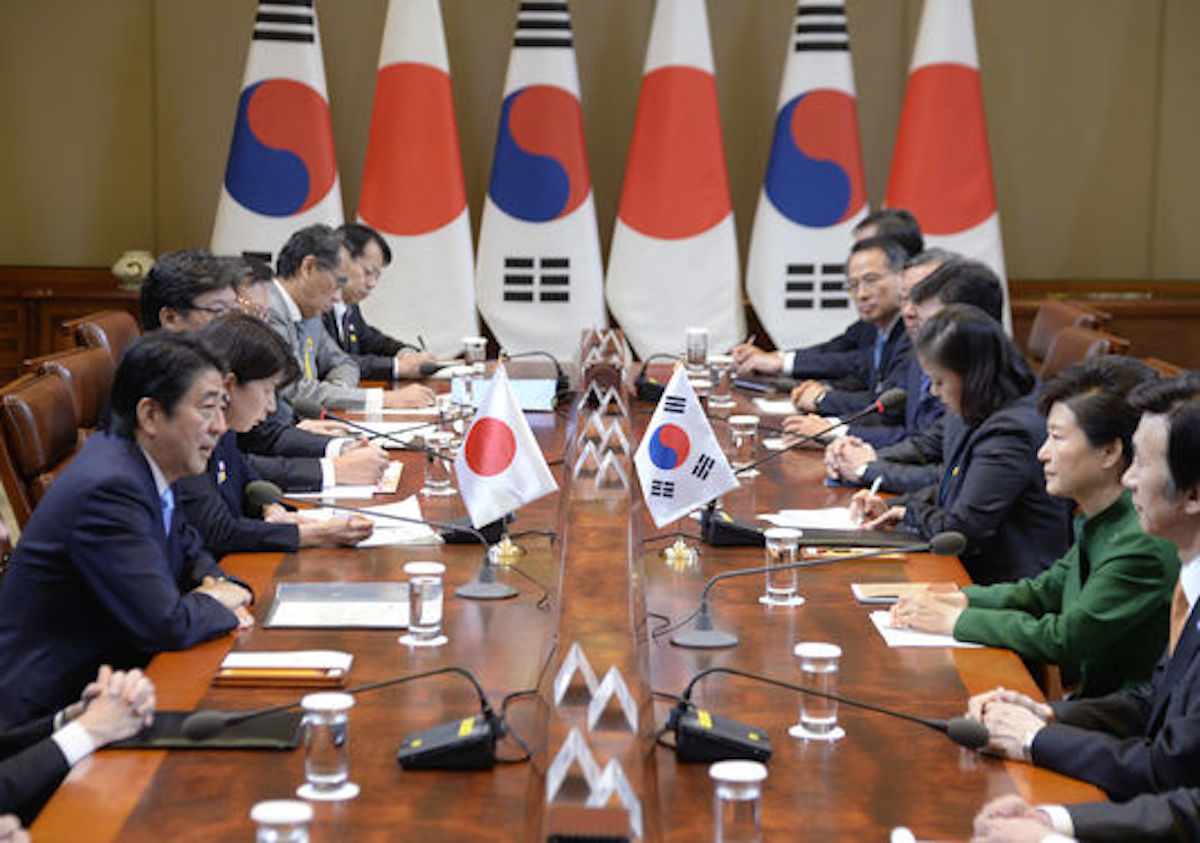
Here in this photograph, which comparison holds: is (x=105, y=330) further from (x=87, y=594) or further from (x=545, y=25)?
(x=545, y=25)

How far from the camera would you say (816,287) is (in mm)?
7012

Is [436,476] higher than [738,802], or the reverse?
[436,476]

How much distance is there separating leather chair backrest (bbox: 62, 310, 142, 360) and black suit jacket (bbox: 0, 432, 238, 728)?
1945 mm

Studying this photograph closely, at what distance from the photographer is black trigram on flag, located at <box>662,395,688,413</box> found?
3.37 metres

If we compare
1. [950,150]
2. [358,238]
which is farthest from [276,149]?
[950,150]

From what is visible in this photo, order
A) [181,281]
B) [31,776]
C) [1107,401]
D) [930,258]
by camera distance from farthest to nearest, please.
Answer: [930,258]
[181,281]
[1107,401]
[31,776]

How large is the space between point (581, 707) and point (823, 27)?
5.44m

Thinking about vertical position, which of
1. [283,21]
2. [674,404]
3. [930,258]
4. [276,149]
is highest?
[283,21]

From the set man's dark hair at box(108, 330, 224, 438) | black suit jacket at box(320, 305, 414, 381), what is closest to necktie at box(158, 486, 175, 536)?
man's dark hair at box(108, 330, 224, 438)

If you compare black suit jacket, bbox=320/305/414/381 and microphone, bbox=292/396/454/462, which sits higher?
black suit jacket, bbox=320/305/414/381

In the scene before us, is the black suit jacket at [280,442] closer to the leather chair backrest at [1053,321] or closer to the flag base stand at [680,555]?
the flag base stand at [680,555]

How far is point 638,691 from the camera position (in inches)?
84.3

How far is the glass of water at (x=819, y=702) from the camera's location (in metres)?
2.31

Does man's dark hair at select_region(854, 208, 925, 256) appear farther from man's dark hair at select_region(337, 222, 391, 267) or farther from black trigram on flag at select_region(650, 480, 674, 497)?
black trigram on flag at select_region(650, 480, 674, 497)
